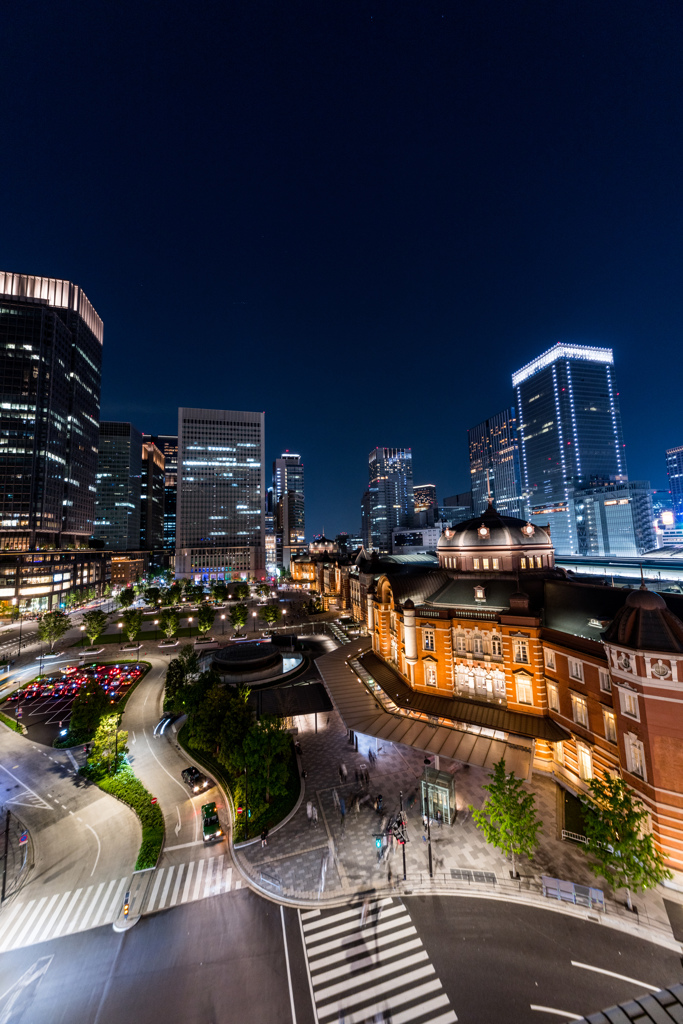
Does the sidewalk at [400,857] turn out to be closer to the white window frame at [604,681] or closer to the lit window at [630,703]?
the lit window at [630,703]

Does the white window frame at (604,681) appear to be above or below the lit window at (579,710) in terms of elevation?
above

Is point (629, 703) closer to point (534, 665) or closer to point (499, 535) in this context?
point (534, 665)

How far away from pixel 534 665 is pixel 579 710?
479 cm

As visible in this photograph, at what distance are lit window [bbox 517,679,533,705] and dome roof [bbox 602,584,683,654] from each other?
11.8m

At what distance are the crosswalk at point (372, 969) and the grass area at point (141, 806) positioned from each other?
12.2m

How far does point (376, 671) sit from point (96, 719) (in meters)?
Result: 31.5

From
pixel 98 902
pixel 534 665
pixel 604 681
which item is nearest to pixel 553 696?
pixel 534 665

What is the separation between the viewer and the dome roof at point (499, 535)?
1858 inches

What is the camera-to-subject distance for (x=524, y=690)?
3553 centimetres

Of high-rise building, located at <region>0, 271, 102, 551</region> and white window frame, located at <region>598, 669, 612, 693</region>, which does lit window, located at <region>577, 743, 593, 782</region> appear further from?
high-rise building, located at <region>0, 271, 102, 551</region>

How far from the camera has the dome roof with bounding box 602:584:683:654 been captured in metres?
23.5

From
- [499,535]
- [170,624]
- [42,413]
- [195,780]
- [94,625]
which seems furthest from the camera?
[42,413]

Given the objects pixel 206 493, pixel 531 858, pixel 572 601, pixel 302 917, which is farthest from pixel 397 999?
pixel 206 493

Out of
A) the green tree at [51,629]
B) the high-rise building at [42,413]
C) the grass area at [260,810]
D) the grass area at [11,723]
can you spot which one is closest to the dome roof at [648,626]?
the grass area at [260,810]
